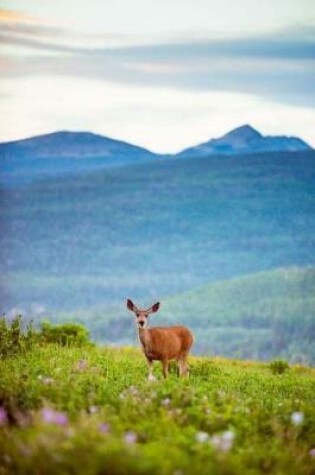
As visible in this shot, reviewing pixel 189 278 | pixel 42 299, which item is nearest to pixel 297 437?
pixel 42 299

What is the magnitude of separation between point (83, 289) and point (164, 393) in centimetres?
17952

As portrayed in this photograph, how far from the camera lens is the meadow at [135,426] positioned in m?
5.55

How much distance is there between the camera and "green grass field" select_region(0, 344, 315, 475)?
5.55 meters

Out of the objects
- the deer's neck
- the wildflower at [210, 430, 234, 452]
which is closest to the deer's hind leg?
the deer's neck

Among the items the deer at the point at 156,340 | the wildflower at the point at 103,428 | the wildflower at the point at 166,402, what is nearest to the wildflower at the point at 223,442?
the wildflower at the point at 103,428

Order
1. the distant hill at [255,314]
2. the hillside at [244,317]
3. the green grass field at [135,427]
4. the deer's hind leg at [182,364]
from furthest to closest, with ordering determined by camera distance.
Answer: the hillside at [244,317], the distant hill at [255,314], the deer's hind leg at [182,364], the green grass field at [135,427]

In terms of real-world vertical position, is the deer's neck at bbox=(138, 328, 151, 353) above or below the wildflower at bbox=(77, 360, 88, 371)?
above

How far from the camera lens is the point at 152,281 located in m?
186

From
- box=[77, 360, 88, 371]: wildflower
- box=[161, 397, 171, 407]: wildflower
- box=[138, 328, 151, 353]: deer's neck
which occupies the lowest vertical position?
box=[161, 397, 171, 407]: wildflower

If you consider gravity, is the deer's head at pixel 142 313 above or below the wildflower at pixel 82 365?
above

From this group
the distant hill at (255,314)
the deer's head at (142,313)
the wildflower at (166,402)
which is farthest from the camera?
the distant hill at (255,314)

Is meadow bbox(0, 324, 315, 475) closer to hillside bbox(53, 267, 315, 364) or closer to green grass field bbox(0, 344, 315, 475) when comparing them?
green grass field bbox(0, 344, 315, 475)

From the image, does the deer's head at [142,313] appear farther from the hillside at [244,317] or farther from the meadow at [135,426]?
the hillside at [244,317]

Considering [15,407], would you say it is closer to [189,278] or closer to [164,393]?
[164,393]
